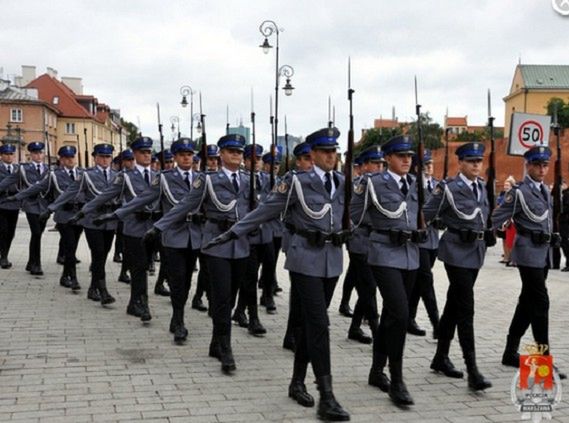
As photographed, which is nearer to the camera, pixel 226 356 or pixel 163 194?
pixel 226 356

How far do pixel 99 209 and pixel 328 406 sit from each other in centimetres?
573

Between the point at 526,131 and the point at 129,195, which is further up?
the point at 526,131

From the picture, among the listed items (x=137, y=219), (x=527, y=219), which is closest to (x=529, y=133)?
(x=527, y=219)

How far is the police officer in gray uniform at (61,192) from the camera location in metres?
10.6

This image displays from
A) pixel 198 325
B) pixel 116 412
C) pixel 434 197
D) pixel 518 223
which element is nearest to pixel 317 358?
pixel 116 412

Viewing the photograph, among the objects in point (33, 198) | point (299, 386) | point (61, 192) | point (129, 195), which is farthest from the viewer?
point (33, 198)

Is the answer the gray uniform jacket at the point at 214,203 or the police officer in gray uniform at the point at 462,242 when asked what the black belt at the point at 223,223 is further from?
the police officer in gray uniform at the point at 462,242

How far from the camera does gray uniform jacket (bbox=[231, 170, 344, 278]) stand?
542 centimetres

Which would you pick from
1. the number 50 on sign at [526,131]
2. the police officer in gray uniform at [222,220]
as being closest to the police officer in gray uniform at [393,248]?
the police officer in gray uniform at [222,220]

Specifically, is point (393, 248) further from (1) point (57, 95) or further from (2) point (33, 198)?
(1) point (57, 95)

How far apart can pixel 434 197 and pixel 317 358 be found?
208cm

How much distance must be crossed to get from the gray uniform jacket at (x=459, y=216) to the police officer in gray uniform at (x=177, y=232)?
8.48 feet

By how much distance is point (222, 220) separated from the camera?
6.93 m

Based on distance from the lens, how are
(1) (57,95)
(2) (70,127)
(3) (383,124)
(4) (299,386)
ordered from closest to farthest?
(4) (299,386) < (1) (57,95) < (2) (70,127) < (3) (383,124)
